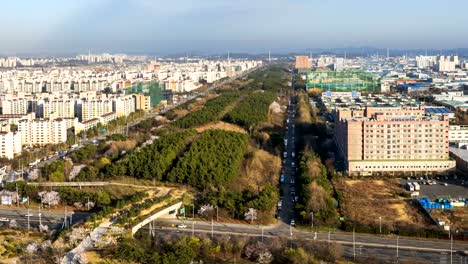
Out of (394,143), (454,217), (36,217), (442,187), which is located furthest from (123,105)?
(454,217)

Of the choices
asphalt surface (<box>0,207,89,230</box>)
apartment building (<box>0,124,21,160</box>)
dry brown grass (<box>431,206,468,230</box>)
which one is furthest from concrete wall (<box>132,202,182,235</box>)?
apartment building (<box>0,124,21,160</box>)

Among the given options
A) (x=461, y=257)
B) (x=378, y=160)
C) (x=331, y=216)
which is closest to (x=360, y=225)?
(x=331, y=216)

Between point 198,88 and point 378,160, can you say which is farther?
point 198,88

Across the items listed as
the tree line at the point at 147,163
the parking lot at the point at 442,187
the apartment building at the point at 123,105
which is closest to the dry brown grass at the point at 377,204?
the parking lot at the point at 442,187

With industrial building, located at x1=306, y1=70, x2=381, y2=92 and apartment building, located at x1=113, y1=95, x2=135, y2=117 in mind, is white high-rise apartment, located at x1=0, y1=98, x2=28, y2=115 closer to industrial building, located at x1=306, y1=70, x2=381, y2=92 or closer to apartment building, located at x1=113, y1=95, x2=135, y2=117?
apartment building, located at x1=113, y1=95, x2=135, y2=117

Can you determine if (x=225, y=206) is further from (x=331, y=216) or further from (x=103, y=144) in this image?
(x=103, y=144)

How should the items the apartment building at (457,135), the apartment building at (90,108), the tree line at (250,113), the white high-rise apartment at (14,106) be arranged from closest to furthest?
1. the apartment building at (457,135)
2. the tree line at (250,113)
3. the apartment building at (90,108)
4. the white high-rise apartment at (14,106)

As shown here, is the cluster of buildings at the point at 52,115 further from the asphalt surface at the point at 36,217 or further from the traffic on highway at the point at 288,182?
the traffic on highway at the point at 288,182
